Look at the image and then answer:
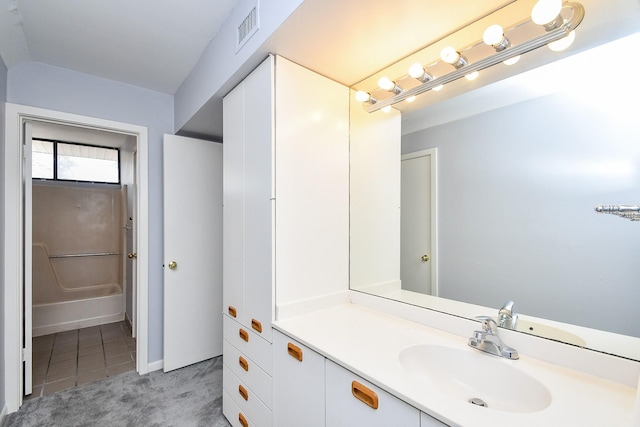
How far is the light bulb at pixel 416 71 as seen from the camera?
1360 mm

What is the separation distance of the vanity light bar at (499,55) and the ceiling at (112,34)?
40.8 inches

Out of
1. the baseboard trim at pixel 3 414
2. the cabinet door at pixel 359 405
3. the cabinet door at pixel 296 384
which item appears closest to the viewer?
the cabinet door at pixel 359 405

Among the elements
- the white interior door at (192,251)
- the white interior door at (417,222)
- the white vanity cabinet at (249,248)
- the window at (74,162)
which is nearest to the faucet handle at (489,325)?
the white interior door at (417,222)

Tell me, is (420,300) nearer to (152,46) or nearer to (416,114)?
(416,114)

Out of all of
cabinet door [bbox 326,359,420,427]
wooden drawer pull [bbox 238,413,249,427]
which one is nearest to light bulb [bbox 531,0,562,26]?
cabinet door [bbox 326,359,420,427]

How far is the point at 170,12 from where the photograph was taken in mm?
1579

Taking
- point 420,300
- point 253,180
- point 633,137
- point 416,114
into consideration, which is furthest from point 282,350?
point 633,137

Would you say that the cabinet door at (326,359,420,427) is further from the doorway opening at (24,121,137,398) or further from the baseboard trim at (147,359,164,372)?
the doorway opening at (24,121,137,398)

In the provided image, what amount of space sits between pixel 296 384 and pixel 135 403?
1.56 metres

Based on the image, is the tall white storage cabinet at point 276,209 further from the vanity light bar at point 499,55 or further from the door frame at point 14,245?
the door frame at point 14,245

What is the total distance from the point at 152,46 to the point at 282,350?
81.2 inches

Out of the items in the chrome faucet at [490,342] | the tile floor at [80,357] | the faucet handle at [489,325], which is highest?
the faucet handle at [489,325]

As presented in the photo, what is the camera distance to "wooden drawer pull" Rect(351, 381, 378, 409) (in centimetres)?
89

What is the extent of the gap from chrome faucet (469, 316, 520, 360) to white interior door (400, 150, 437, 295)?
1.07ft
